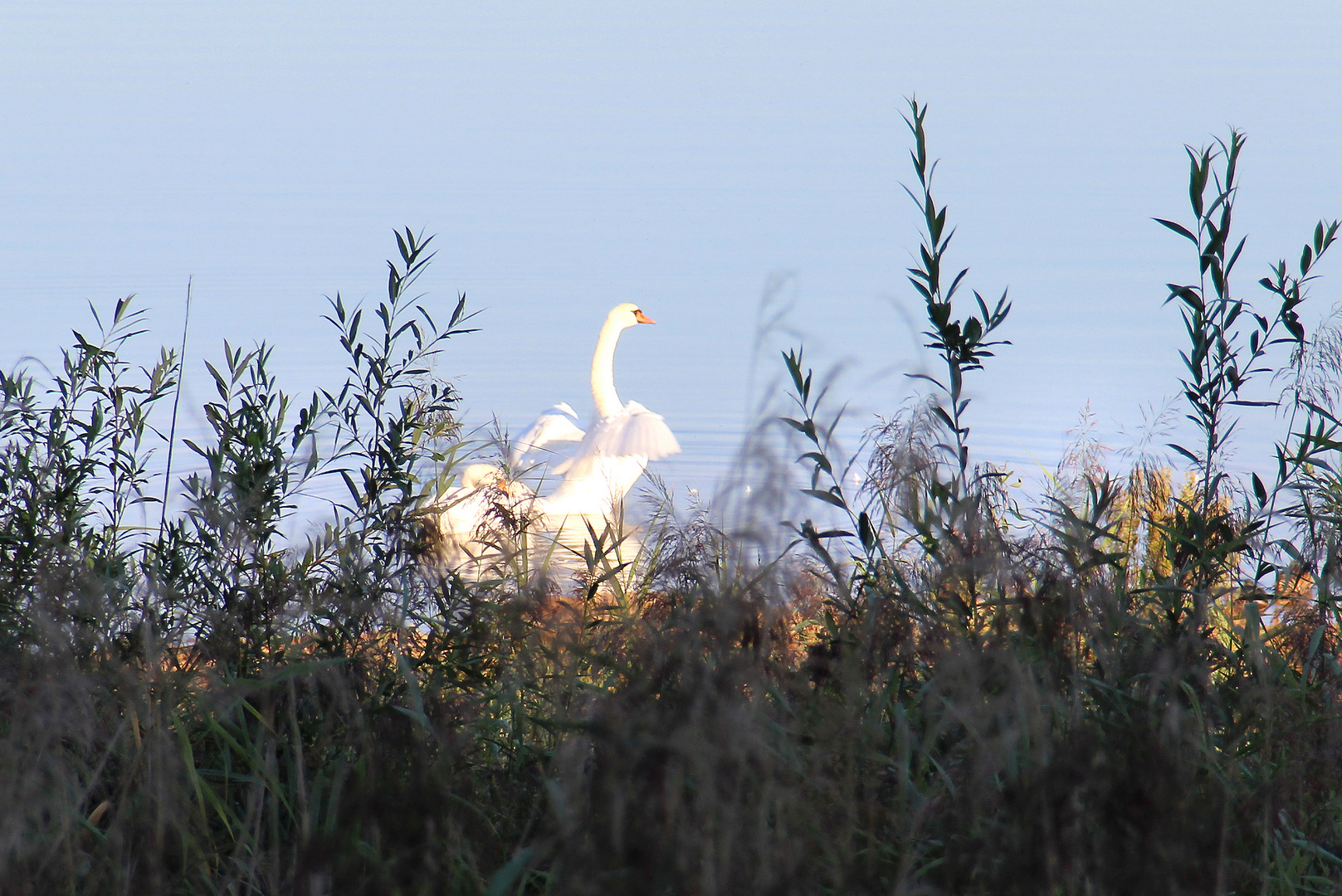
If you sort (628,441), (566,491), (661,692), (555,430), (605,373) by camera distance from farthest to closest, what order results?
(605,373)
(566,491)
(628,441)
(555,430)
(661,692)

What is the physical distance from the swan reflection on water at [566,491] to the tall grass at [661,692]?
95 millimetres

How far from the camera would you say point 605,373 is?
961 centimetres

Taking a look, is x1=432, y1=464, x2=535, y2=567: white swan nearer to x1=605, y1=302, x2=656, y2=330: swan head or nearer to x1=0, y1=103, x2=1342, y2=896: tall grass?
x1=0, y1=103, x2=1342, y2=896: tall grass

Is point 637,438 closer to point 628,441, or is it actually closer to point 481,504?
point 628,441

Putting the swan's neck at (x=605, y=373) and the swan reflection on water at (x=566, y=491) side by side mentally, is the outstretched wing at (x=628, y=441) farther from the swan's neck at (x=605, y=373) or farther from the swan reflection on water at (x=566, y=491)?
the swan's neck at (x=605, y=373)

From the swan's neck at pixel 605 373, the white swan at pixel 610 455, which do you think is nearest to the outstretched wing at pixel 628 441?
the white swan at pixel 610 455

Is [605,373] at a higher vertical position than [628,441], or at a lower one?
higher

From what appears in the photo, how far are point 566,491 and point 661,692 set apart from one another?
5.89 metres

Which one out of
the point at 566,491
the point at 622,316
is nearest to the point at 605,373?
the point at 622,316

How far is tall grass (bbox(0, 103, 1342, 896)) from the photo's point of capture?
133cm

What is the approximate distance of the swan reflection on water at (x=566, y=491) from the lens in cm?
303

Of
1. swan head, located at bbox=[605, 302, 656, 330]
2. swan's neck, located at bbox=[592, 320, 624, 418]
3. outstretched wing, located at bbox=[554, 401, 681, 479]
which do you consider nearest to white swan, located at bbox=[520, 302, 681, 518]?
outstretched wing, located at bbox=[554, 401, 681, 479]

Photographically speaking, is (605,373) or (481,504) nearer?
(481,504)

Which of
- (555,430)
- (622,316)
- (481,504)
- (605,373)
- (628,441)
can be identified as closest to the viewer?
(481,504)
